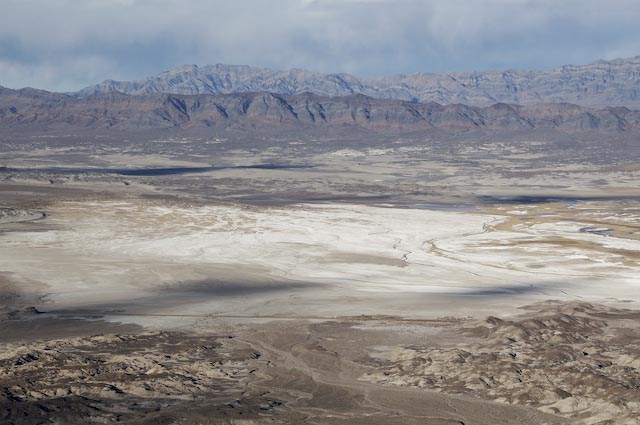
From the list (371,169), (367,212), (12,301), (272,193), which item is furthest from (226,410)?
(371,169)

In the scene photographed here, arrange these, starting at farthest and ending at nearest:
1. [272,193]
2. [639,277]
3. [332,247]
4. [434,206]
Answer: [272,193], [434,206], [332,247], [639,277]

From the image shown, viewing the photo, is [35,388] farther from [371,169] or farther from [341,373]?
[371,169]

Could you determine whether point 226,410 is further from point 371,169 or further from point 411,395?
point 371,169

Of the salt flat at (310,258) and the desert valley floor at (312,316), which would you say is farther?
the salt flat at (310,258)

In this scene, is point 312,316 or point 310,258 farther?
point 310,258

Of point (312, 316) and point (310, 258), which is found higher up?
point (312, 316)

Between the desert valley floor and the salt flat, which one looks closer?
the desert valley floor

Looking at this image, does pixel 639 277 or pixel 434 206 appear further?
pixel 434 206

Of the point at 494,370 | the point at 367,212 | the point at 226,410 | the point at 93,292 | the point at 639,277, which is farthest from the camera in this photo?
the point at 367,212
